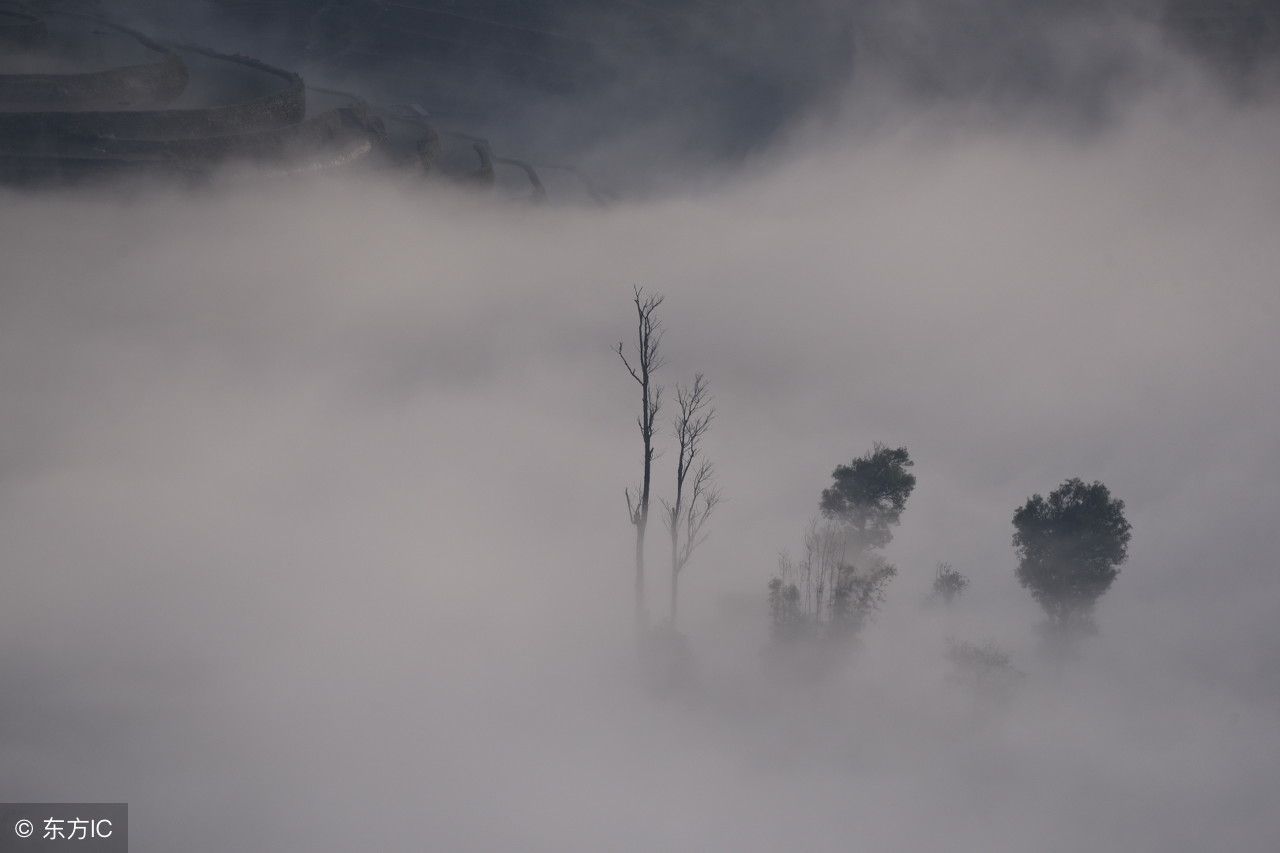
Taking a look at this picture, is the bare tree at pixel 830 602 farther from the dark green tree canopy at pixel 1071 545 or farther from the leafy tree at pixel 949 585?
the dark green tree canopy at pixel 1071 545

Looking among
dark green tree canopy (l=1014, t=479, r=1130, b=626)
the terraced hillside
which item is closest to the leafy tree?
dark green tree canopy (l=1014, t=479, r=1130, b=626)

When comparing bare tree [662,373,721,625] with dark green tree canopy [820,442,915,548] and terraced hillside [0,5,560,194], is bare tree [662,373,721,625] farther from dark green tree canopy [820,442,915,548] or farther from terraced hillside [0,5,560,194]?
terraced hillside [0,5,560,194]

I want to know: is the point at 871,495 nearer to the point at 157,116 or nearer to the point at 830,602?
the point at 830,602

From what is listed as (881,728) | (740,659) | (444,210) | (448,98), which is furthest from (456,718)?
(448,98)

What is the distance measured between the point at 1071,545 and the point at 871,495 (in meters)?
7.47

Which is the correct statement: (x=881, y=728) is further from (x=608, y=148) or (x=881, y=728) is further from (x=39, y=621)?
(x=608, y=148)

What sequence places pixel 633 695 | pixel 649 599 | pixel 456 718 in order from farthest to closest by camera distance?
pixel 649 599
pixel 633 695
pixel 456 718

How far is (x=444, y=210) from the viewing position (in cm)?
7600

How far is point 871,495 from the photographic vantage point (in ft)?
109

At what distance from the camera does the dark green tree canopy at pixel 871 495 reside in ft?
108

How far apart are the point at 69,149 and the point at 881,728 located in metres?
53.3

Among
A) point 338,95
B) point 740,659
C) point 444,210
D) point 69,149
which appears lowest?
point 740,659

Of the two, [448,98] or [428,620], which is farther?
[448,98]

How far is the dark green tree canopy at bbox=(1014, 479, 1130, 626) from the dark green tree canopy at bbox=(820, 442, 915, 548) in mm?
4563
